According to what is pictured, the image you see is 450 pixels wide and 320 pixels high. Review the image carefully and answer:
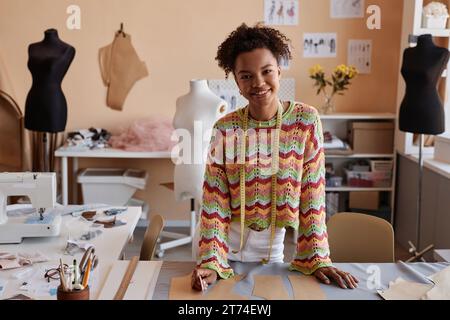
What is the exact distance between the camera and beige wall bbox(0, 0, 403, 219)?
438 cm

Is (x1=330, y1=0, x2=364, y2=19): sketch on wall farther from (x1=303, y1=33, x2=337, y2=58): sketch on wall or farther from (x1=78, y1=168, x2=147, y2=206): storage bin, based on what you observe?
(x1=78, y1=168, x2=147, y2=206): storage bin

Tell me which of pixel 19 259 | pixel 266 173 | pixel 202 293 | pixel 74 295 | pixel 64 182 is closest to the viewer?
pixel 74 295

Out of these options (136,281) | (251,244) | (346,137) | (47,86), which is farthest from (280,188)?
(346,137)

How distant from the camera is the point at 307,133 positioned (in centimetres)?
160

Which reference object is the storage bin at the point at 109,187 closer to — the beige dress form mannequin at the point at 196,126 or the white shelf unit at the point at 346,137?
the beige dress form mannequin at the point at 196,126

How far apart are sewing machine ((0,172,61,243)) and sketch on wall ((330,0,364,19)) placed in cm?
298

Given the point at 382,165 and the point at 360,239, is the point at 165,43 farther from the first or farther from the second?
the point at 360,239

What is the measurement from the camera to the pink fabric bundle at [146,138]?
4.13 metres

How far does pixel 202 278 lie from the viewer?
1502 millimetres

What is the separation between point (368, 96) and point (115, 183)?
2.10 m

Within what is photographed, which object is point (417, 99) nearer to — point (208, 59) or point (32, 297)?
point (208, 59)

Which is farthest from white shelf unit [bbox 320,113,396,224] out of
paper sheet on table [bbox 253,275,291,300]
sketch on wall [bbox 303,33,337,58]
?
paper sheet on table [bbox 253,275,291,300]

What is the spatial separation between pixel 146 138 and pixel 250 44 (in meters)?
2.72

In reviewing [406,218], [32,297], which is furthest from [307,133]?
[406,218]
